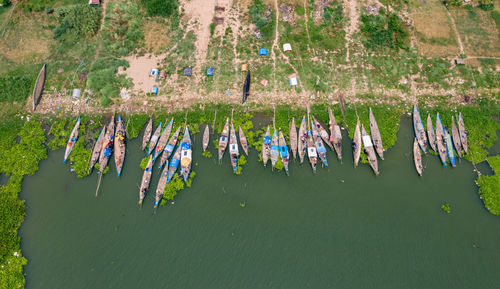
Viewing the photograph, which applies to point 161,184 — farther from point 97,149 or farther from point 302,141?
point 302,141

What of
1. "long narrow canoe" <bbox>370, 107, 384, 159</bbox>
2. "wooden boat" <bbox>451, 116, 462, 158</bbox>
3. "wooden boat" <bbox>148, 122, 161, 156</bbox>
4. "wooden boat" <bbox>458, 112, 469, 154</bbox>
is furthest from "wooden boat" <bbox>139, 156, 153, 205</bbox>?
"wooden boat" <bbox>458, 112, 469, 154</bbox>

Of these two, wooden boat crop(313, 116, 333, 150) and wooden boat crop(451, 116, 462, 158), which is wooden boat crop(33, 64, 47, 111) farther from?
wooden boat crop(451, 116, 462, 158)

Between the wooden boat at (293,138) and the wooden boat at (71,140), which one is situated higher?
the wooden boat at (293,138)

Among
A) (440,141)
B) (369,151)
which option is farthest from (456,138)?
(369,151)

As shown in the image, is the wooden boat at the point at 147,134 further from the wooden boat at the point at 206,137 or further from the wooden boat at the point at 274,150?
the wooden boat at the point at 274,150

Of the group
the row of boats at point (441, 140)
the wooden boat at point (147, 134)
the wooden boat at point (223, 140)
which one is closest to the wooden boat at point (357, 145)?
the row of boats at point (441, 140)

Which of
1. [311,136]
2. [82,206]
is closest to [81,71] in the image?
[82,206]
